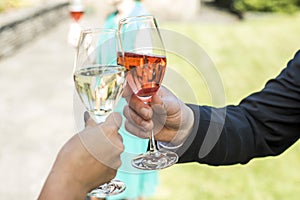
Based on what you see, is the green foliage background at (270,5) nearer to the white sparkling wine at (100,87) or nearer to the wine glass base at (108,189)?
the wine glass base at (108,189)

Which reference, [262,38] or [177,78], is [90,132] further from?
[262,38]

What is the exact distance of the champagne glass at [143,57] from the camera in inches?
49.0

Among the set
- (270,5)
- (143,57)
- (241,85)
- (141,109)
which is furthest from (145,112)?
(270,5)

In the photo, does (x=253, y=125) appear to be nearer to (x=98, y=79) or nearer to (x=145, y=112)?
(x=145, y=112)

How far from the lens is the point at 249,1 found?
14.5 meters

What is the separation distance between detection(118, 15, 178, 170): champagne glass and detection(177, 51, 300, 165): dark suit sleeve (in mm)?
249

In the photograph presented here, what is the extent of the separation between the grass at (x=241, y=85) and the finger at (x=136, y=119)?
22 cm

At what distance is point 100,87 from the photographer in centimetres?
120

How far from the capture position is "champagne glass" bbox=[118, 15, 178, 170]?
1.25 meters

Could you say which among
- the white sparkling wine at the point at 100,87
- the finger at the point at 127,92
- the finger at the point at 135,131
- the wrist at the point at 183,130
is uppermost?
the white sparkling wine at the point at 100,87

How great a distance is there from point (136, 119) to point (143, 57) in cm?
15

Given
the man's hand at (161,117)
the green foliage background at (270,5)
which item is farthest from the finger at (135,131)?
the green foliage background at (270,5)

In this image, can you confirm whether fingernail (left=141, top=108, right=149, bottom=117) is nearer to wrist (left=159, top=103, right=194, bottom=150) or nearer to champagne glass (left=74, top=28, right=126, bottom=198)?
champagne glass (left=74, top=28, right=126, bottom=198)

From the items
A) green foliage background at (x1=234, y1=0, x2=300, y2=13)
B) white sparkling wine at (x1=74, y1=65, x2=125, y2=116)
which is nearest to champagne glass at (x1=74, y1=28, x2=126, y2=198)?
white sparkling wine at (x1=74, y1=65, x2=125, y2=116)
